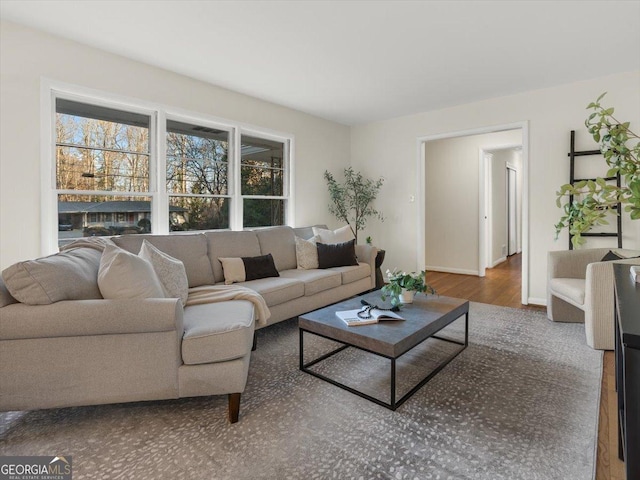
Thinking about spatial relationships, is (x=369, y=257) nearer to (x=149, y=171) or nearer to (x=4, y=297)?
(x=149, y=171)

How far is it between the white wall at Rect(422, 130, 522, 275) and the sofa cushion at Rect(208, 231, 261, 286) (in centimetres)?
393

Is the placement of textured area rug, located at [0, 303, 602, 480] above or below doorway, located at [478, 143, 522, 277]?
below

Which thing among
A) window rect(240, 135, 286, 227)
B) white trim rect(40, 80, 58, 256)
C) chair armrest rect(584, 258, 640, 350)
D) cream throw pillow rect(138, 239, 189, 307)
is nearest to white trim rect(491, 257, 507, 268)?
chair armrest rect(584, 258, 640, 350)

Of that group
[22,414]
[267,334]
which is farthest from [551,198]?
[22,414]

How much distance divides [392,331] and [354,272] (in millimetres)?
1920

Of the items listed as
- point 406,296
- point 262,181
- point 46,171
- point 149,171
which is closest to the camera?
point 406,296

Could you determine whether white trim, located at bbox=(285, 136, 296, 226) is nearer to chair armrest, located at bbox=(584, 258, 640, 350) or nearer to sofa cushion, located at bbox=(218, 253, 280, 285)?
sofa cushion, located at bbox=(218, 253, 280, 285)

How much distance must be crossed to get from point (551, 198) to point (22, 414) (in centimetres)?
505

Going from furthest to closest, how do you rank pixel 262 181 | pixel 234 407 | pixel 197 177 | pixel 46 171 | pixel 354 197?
pixel 354 197, pixel 262 181, pixel 197 177, pixel 46 171, pixel 234 407

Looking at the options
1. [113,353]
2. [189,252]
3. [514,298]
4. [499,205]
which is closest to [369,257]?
[514,298]

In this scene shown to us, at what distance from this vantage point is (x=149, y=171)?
354 centimetres

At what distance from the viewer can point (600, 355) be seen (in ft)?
8.79

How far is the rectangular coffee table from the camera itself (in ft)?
6.57

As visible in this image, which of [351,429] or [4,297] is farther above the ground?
[4,297]
